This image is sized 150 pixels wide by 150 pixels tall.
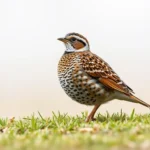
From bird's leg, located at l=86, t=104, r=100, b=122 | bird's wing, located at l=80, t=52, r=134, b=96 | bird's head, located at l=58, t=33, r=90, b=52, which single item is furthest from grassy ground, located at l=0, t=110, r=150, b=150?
bird's head, located at l=58, t=33, r=90, b=52

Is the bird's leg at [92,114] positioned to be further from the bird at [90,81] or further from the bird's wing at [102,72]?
the bird's wing at [102,72]

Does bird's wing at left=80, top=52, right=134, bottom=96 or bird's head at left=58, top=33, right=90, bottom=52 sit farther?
bird's head at left=58, top=33, right=90, bottom=52

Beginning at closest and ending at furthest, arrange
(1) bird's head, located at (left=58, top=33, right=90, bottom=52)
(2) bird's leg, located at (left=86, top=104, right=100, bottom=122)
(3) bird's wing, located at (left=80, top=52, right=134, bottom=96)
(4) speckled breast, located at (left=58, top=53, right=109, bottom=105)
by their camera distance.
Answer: (4) speckled breast, located at (left=58, top=53, right=109, bottom=105) < (3) bird's wing, located at (left=80, top=52, right=134, bottom=96) < (2) bird's leg, located at (left=86, top=104, right=100, bottom=122) < (1) bird's head, located at (left=58, top=33, right=90, bottom=52)

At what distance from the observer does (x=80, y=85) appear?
943 centimetres

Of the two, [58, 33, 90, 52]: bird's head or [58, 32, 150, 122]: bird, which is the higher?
[58, 33, 90, 52]: bird's head

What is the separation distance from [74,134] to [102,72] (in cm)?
226

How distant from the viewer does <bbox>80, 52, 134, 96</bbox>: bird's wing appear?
9.56 metres

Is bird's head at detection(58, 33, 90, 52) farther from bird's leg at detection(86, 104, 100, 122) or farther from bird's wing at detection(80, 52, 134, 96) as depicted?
bird's leg at detection(86, 104, 100, 122)

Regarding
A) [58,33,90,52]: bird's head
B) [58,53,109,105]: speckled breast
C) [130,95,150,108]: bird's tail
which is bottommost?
[130,95,150,108]: bird's tail

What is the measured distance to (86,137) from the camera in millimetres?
6707

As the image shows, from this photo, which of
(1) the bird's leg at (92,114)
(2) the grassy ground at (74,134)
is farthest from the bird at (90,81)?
(2) the grassy ground at (74,134)

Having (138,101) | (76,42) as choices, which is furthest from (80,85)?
(138,101)

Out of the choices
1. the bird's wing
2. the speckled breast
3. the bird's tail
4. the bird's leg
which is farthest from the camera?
the bird's tail

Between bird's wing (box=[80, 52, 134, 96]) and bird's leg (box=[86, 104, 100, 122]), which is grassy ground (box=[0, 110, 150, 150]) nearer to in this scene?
bird's leg (box=[86, 104, 100, 122])
